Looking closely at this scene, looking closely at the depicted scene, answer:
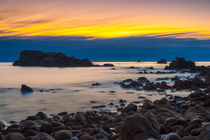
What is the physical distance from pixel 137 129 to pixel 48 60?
10749 cm

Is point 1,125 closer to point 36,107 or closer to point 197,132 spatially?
point 36,107

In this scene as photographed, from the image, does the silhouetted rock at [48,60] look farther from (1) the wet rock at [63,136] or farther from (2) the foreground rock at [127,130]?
(1) the wet rock at [63,136]

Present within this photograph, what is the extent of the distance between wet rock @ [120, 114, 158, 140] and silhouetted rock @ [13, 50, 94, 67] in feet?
336

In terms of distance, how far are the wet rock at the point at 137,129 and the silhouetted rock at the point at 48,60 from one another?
102278 millimetres

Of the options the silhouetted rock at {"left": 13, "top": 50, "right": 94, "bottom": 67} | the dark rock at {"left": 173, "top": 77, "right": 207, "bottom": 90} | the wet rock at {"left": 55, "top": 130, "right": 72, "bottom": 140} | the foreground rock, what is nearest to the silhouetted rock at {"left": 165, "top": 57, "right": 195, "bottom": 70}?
the dark rock at {"left": 173, "top": 77, "right": 207, "bottom": 90}

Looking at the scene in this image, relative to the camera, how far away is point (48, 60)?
109m

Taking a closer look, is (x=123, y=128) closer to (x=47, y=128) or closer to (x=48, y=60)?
(x=47, y=128)

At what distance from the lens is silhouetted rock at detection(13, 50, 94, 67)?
108125 millimetres

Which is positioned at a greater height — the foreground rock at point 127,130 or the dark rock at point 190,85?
the foreground rock at point 127,130

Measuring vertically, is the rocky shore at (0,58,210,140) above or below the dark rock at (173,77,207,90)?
above

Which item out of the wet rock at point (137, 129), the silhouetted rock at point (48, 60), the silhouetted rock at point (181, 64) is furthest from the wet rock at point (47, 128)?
the silhouetted rock at point (48, 60)

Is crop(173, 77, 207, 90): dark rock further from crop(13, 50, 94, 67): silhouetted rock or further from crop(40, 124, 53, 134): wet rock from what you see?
crop(13, 50, 94, 67): silhouetted rock

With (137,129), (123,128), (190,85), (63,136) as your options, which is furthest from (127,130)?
(190,85)

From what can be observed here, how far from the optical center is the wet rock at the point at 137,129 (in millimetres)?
5507
